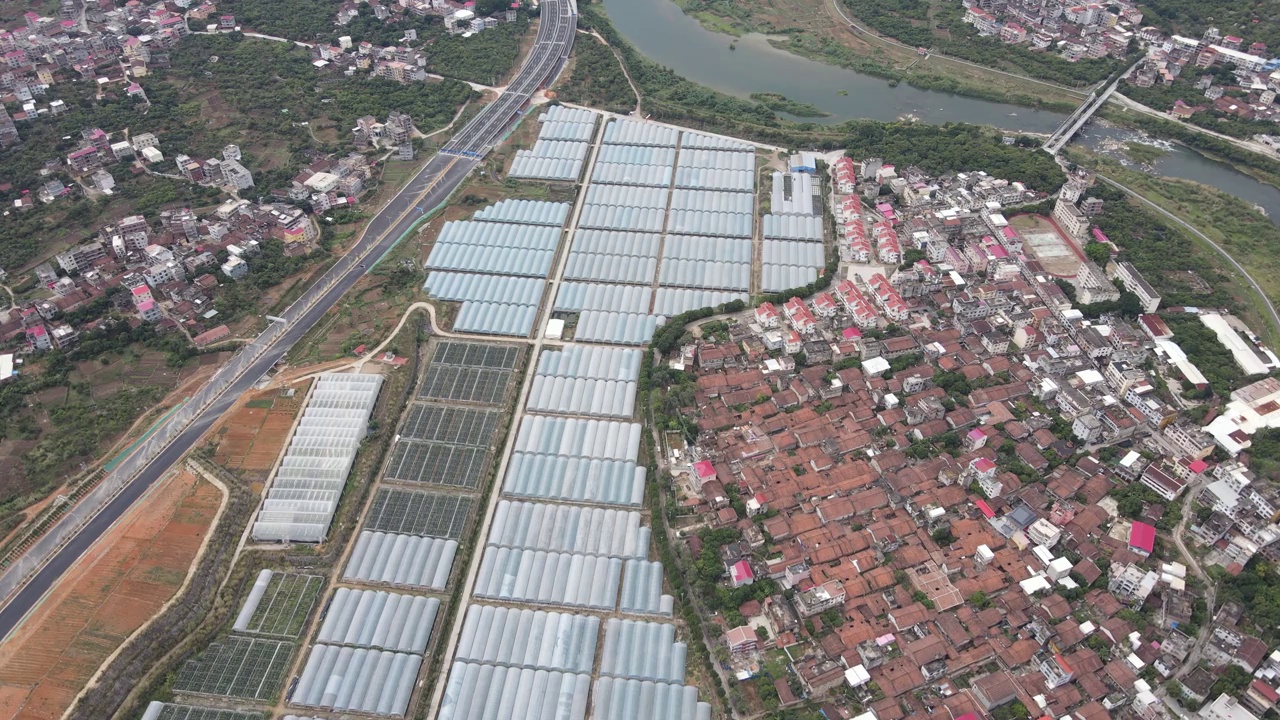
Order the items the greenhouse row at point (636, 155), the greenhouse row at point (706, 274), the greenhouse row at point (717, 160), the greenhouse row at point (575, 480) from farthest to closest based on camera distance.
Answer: the greenhouse row at point (636, 155) → the greenhouse row at point (717, 160) → the greenhouse row at point (706, 274) → the greenhouse row at point (575, 480)

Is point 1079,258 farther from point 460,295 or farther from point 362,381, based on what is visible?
point 362,381

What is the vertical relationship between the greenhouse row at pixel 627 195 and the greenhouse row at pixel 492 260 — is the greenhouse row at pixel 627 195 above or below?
above

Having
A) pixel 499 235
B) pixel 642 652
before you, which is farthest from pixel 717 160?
pixel 642 652

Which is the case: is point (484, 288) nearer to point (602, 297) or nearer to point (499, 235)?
point (499, 235)

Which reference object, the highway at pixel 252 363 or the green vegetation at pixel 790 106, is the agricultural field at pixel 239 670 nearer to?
the highway at pixel 252 363

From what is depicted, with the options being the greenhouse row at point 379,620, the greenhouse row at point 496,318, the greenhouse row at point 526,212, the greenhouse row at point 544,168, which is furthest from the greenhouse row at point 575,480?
the greenhouse row at point 544,168

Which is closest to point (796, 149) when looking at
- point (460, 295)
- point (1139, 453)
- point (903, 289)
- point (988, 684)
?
point (903, 289)

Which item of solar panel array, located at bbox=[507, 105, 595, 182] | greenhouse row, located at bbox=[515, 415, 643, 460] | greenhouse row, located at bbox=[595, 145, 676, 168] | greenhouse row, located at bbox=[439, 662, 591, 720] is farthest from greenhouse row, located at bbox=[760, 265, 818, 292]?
greenhouse row, located at bbox=[439, 662, 591, 720]

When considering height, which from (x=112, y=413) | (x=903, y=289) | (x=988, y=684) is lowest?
(x=112, y=413)
